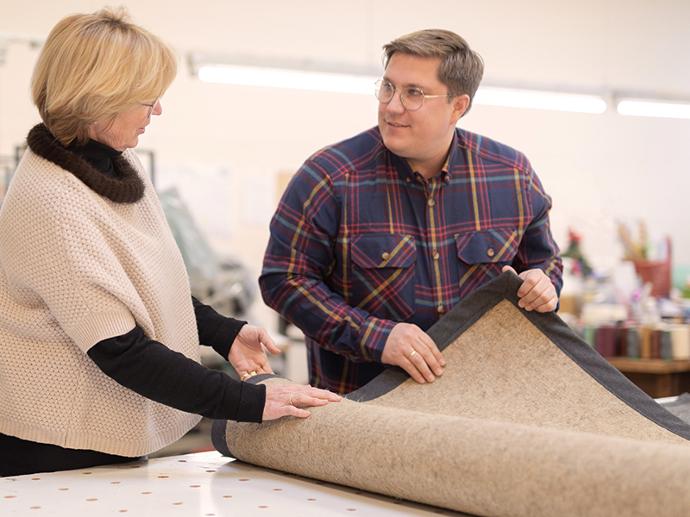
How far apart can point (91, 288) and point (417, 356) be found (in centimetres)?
61

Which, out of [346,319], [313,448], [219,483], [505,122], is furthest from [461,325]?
[505,122]

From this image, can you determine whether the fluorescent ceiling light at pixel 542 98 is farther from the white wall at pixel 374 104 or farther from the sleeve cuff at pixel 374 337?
the sleeve cuff at pixel 374 337

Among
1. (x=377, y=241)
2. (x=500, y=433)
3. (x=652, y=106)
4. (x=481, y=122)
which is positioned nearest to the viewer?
(x=500, y=433)

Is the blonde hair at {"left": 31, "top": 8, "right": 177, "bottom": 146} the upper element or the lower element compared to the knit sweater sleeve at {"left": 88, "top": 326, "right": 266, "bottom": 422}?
upper

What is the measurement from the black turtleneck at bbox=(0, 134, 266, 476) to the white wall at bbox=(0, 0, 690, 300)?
15.7 ft

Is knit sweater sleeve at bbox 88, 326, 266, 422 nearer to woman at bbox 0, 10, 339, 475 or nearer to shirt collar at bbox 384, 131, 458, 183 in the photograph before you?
woman at bbox 0, 10, 339, 475

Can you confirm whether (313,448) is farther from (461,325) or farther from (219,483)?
(461,325)

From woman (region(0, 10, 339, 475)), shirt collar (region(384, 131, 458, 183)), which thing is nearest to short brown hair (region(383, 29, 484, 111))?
shirt collar (region(384, 131, 458, 183))

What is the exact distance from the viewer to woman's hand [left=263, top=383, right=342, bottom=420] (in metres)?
1.52

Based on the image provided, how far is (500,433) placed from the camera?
1.30 metres

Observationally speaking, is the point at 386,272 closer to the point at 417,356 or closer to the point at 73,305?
the point at 417,356

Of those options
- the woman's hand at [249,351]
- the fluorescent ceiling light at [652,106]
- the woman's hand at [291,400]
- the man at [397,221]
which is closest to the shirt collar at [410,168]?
the man at [397,221]

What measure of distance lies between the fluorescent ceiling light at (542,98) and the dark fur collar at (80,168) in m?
4.78

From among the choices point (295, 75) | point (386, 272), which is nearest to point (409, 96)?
point (386, 272)
